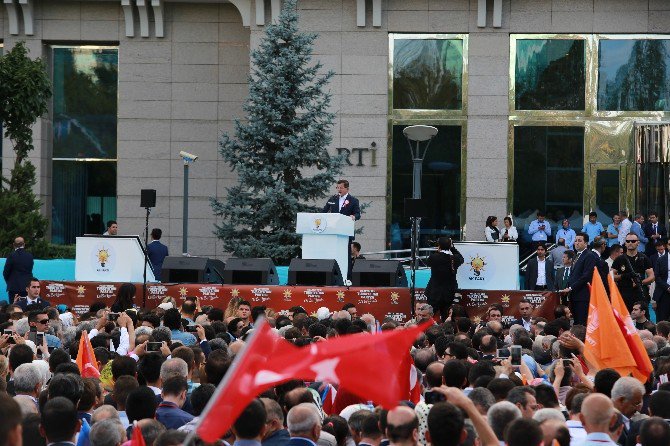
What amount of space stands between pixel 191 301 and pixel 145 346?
16.9ft

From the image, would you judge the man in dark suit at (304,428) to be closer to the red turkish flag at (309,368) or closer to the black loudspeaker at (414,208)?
the red turkish flag at (309,368)

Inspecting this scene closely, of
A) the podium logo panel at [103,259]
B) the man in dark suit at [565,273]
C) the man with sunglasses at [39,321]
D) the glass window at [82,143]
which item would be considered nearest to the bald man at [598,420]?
the man with sunglasses at [39,321]

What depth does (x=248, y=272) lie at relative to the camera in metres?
22.8

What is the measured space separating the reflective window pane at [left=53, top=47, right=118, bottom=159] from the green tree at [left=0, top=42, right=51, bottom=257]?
426 centimetres

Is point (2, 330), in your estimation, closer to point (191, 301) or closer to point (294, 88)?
point (191, 301)

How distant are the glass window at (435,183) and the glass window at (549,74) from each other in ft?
6.86

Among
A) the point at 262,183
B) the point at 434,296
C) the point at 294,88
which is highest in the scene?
the point at 294,88

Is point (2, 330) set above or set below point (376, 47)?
below

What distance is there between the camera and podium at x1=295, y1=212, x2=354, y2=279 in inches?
906

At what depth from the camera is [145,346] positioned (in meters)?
11.9

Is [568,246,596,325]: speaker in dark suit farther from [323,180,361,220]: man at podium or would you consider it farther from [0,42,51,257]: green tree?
[0,42,51,257]: green tree

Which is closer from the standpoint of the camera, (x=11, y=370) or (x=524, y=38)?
(x=11, y=370)

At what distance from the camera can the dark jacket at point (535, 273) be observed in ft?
82.0

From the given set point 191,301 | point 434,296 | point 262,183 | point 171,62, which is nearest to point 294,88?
point 262,183
